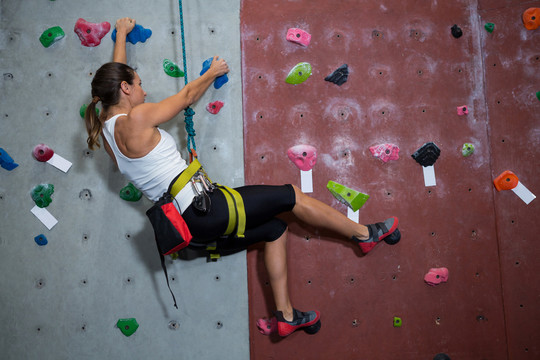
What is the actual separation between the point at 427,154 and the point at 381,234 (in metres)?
0.50

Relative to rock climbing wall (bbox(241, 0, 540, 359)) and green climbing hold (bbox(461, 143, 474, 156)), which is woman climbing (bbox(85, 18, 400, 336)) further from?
green climbing hold (bbox(461, 143, 474, 156))

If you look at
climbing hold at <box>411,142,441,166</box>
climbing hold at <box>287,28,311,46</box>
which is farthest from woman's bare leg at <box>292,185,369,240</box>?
climbing hold at <box>287,28,311,46</box>

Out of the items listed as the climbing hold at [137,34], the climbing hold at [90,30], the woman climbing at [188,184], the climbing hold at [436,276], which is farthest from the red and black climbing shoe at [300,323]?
the climbing hold at [90,30]

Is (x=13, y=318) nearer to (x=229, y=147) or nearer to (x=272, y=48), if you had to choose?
(x=229, y=147)

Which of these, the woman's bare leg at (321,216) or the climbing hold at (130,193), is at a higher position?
the climbing hold at (130,193)

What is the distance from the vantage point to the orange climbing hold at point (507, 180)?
2.27m

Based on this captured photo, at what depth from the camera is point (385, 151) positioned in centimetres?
223

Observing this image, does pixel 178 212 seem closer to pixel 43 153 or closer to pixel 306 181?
pixel 306 181

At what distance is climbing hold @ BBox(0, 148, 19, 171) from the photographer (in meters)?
2.21

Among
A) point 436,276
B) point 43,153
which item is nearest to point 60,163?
point 43,153

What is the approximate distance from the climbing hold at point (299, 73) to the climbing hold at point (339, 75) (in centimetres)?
11

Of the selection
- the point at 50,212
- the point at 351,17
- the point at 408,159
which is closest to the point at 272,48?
the point at 351,17

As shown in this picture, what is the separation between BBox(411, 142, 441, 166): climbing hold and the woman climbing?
0.44m

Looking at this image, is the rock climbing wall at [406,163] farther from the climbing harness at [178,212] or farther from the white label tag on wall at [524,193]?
the climbing harness at [178,212]
